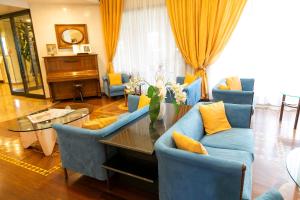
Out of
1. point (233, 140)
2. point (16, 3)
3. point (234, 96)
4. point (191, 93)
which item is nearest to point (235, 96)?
point (234, 96)

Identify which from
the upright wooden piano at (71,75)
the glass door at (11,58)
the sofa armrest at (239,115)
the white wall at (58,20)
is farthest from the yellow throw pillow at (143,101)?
the glass door at (11,58)

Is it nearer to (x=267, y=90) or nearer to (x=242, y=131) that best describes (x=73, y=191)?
(x=242, y=131)

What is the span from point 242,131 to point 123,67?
14.6 ft

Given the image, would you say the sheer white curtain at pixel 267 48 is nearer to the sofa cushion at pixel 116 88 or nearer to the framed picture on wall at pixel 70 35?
the sofa cushion at pixel 116 88

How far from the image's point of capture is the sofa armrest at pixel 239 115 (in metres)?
2.51

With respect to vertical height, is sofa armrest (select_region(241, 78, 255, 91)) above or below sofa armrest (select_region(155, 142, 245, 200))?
above

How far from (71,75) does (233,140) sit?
4.86 metres

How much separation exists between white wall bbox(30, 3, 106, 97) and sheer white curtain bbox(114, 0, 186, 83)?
0.89 m

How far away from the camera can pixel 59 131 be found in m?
2.26

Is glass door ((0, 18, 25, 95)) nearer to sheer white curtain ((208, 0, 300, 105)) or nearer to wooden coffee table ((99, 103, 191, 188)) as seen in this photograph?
wooden coffee table ((99, 103, 191, 188))

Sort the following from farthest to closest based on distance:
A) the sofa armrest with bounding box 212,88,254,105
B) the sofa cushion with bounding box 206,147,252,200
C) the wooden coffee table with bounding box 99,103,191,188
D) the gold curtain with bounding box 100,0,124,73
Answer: the gold curtain with bounding box 100,0,124,73
the sofa armrest with bounding box 212,88,254,105
the wooden coffee table with bounding box 99,103,191,188
the sofa cushion with bounding box 206,147,252,200

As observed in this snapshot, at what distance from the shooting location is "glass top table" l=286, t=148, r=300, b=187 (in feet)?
5.11

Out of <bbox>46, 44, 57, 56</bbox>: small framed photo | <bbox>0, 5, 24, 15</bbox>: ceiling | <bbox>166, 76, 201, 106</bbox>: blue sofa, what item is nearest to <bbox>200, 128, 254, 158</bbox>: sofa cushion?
<bbox>166, 76, 201, 106</bbox>: blue sofa

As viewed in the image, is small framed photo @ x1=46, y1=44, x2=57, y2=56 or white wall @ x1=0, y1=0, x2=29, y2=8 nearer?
white wall @ x1=0, y1=0, x2=29, y2=8
